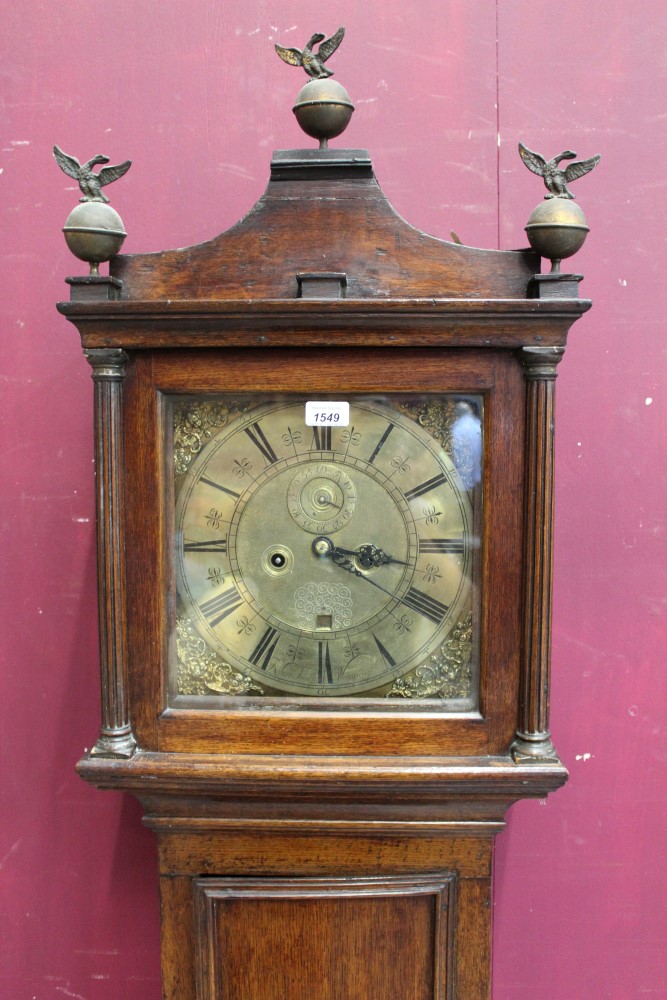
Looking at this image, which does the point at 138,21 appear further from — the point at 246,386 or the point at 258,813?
the point at 258,813

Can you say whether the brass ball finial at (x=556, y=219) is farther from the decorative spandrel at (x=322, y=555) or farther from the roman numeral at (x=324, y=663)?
the roman numeral at (x=324, y=663)

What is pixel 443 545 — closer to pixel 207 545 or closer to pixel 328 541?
pixel 328 541

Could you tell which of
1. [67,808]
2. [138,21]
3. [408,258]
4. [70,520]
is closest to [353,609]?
[408,258]

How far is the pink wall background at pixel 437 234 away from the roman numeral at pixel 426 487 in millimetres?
436

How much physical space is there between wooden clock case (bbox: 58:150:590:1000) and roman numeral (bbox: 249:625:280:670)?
7 centimetres

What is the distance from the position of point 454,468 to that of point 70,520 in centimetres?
77

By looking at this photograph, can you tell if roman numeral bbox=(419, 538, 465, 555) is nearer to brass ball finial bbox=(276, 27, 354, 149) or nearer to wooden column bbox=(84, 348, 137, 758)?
wooden column bbox=(84, 348, 137, 758)

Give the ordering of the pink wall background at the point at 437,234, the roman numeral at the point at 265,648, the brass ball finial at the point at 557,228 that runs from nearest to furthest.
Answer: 1. the brass ball finial at the point at 557,228
2. the roman numeral at the point at 265,648
3. the pink wall background at the point at 437,234

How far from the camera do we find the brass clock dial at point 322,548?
→ 43.5 inches

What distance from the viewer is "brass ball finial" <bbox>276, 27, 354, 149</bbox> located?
3.42 feet

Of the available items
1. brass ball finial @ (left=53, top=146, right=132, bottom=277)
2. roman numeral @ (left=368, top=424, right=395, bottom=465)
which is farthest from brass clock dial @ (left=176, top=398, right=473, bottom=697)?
brass ball finial @ (left=53, top=146, right=132, bottom=277)

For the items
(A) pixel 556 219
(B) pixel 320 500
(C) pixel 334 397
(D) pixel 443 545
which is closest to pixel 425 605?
(D) pixel 443 545

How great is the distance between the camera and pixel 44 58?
4.69 ft

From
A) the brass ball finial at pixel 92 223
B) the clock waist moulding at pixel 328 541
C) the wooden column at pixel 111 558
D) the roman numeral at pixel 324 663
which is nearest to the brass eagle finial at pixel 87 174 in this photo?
the brass ball finial at pixel 92 223
